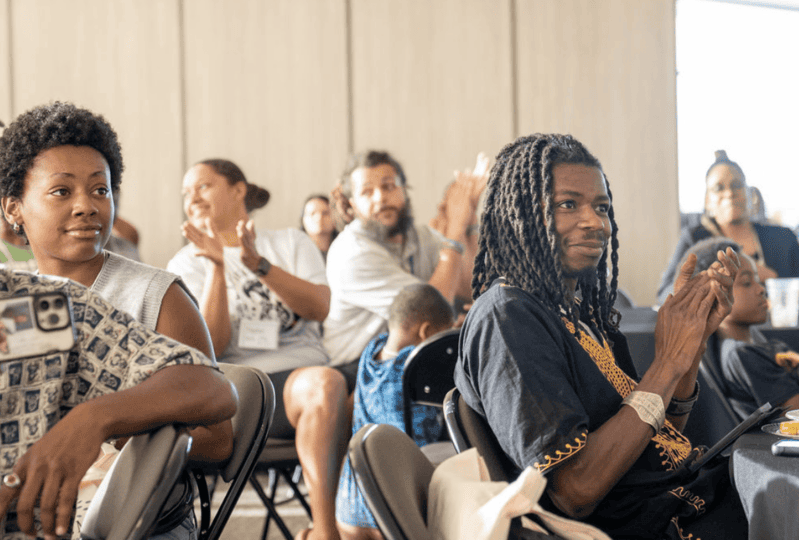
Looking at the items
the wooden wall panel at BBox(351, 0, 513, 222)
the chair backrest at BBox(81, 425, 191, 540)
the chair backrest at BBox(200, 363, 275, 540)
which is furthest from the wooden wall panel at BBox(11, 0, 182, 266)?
the chair backrest at BBox(81, 425, 191, 540)

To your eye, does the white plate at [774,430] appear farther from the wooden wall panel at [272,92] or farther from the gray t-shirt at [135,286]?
the wooden wall panel at [272,92]

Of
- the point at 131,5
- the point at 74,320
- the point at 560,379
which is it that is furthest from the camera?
the point at 131,5

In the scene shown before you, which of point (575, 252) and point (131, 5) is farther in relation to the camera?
point (131, 5)

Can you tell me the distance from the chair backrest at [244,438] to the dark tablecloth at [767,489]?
0.75 meters

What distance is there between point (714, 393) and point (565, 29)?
13.6ft

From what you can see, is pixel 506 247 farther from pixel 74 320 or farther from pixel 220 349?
pixel 220 349

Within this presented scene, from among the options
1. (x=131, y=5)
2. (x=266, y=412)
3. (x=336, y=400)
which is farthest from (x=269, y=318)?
(x=131, y=5)

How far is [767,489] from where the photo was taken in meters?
0.97

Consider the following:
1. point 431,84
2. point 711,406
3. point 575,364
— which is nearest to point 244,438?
point 575,364

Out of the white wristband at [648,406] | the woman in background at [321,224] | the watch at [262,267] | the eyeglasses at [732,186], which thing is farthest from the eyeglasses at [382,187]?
the white wristband at [648,406]

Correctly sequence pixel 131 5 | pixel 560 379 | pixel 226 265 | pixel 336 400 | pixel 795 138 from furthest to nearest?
1. pixel 795 138
2. pixel 131 5
3. pixel 226 265
4. pixel 336 400
5. pixel 560 379

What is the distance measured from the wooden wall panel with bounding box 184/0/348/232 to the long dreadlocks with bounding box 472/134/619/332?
4197mm

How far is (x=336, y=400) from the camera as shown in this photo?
2188 mm

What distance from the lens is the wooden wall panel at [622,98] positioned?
589cm
